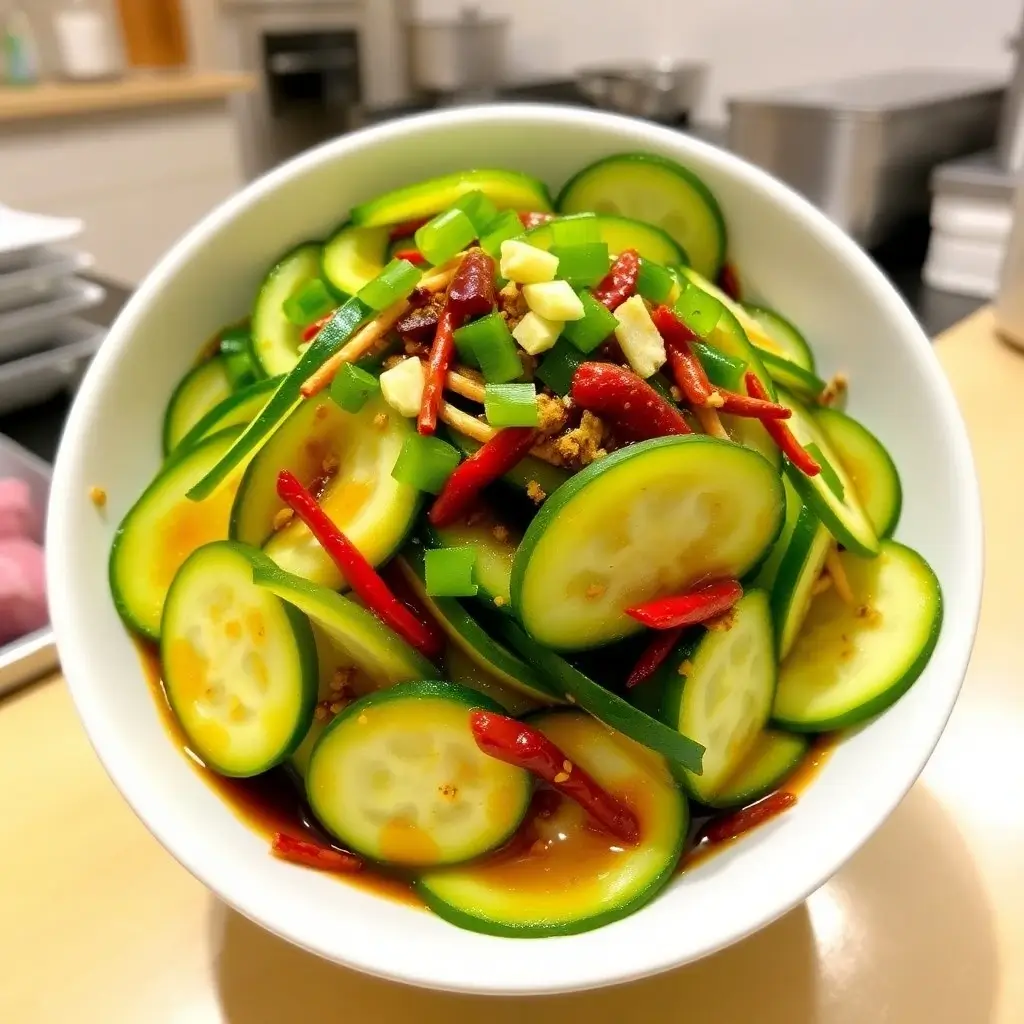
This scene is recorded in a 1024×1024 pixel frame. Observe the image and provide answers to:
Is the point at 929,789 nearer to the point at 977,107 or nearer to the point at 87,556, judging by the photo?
the point at 87,556

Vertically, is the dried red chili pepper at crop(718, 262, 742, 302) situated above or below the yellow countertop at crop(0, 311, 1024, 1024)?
above

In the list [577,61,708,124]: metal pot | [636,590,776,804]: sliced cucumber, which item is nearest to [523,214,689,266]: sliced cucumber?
[636,590,776,804]: sliced cucumber

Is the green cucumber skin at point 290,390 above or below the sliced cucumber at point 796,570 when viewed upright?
above

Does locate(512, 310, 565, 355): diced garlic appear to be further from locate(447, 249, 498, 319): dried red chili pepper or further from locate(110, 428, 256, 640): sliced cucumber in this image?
locate(110, 428, 256, 640): sliced cucumber

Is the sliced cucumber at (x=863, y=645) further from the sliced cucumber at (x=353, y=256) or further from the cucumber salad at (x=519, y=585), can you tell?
the sliced cucumber at (x=353, y=256)

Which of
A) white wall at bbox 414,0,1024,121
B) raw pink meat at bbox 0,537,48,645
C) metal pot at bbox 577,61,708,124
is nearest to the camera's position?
raw pink meat at bbox 0,537,48,645

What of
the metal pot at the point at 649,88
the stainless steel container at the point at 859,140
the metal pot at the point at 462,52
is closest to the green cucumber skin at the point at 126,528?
the stainless steel container at the point at 859,140
